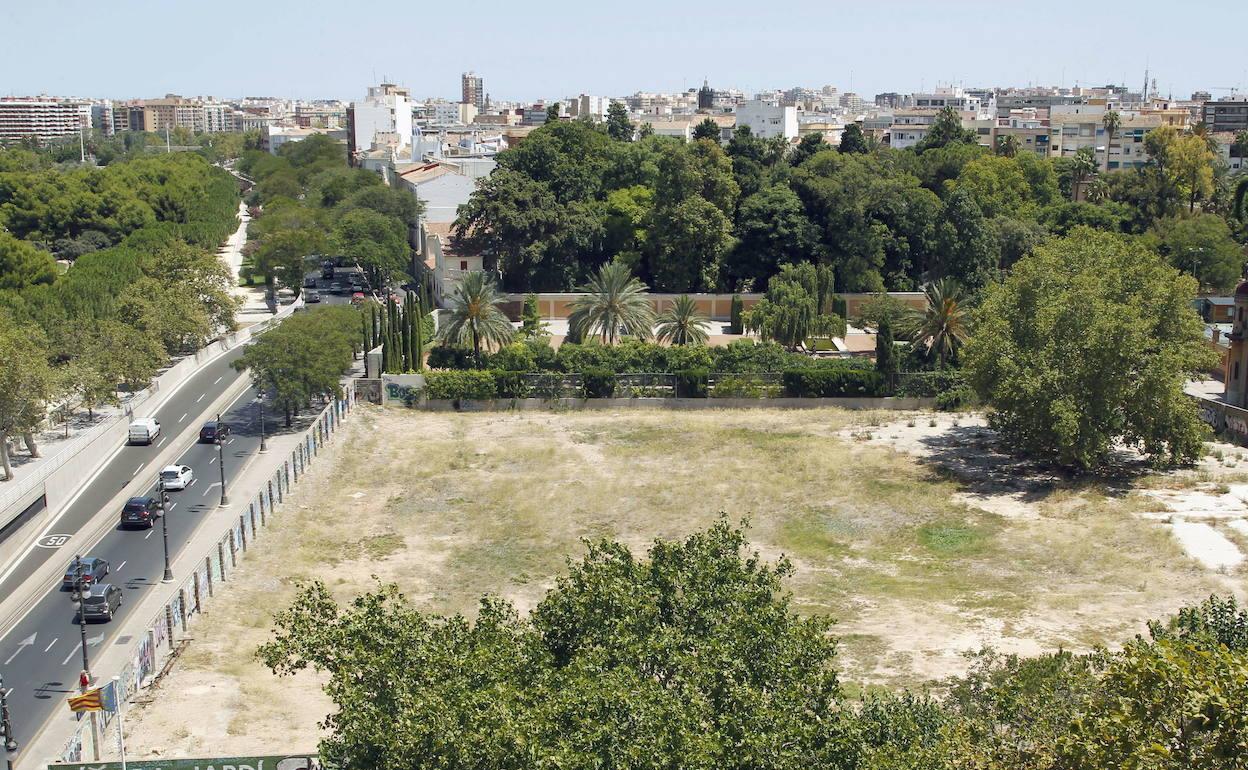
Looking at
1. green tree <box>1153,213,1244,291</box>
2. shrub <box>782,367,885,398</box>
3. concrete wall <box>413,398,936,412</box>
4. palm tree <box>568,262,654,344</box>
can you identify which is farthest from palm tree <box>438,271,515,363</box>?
green tree <box>1153,213,1244,291</box>

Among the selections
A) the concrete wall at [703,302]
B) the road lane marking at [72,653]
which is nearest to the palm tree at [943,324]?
the concrete wall at [703,302]

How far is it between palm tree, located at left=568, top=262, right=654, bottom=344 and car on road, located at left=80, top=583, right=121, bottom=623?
34.7 metres

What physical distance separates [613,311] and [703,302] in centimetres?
1319

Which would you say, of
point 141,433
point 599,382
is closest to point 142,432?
A: point 141,433

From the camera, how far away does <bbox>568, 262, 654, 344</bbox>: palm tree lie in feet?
215

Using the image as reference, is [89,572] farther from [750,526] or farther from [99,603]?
[750,526]

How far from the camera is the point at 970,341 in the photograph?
168 feet

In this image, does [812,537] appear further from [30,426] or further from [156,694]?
[30,426]

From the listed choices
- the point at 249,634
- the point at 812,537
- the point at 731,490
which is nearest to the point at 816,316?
the point at 731,490

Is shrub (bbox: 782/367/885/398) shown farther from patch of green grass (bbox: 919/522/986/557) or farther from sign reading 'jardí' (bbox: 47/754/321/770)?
sign reading 'jardí' (bbox: 47/754/321/770)

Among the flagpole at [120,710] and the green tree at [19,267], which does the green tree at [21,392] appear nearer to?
the flagpole at [120,710]

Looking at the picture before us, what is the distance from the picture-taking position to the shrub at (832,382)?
59469 mm

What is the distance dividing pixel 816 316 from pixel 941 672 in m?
40.0

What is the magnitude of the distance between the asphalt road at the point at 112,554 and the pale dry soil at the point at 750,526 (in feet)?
8.60
